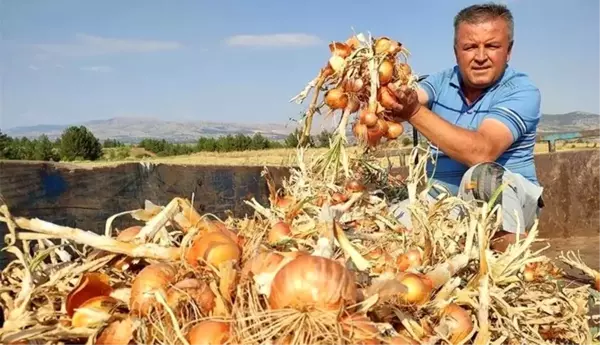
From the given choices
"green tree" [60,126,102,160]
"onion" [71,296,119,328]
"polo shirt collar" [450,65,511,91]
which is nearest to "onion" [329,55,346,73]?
"polo shirt collar" [450,65,511,91]

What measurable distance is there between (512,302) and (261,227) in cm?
72

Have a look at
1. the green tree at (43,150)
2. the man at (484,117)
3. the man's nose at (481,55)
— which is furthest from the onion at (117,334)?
the green tree at (43,150)

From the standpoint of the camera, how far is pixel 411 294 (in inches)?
53.6

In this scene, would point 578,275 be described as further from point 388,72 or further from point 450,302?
point 450,302

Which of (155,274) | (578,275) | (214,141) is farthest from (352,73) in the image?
(214,141)

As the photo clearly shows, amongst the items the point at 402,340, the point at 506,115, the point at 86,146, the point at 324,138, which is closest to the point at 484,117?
the point at 506,115

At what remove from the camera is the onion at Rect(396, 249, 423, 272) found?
1573 mm

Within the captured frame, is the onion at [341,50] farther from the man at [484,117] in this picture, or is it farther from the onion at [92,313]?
the onion at [92,313]

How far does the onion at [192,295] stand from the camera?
1.24 m

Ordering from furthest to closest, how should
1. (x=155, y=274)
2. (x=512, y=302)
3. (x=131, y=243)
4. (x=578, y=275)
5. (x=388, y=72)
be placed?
1. (x=578, y=275)
2. (x=388, y=72)
3. (x=512, y=302)
4. (x=131, y=243)
5. (x=155, y=274)

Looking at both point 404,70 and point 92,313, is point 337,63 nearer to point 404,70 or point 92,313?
point 404,70

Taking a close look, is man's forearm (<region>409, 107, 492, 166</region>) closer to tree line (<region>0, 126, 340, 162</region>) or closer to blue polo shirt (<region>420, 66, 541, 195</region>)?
blue polo shirt (<region>420, 66, 541, 195</region>)

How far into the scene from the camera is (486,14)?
2812 mm

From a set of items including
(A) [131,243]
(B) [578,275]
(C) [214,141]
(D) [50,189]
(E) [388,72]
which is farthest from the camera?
(C) [214,141]
